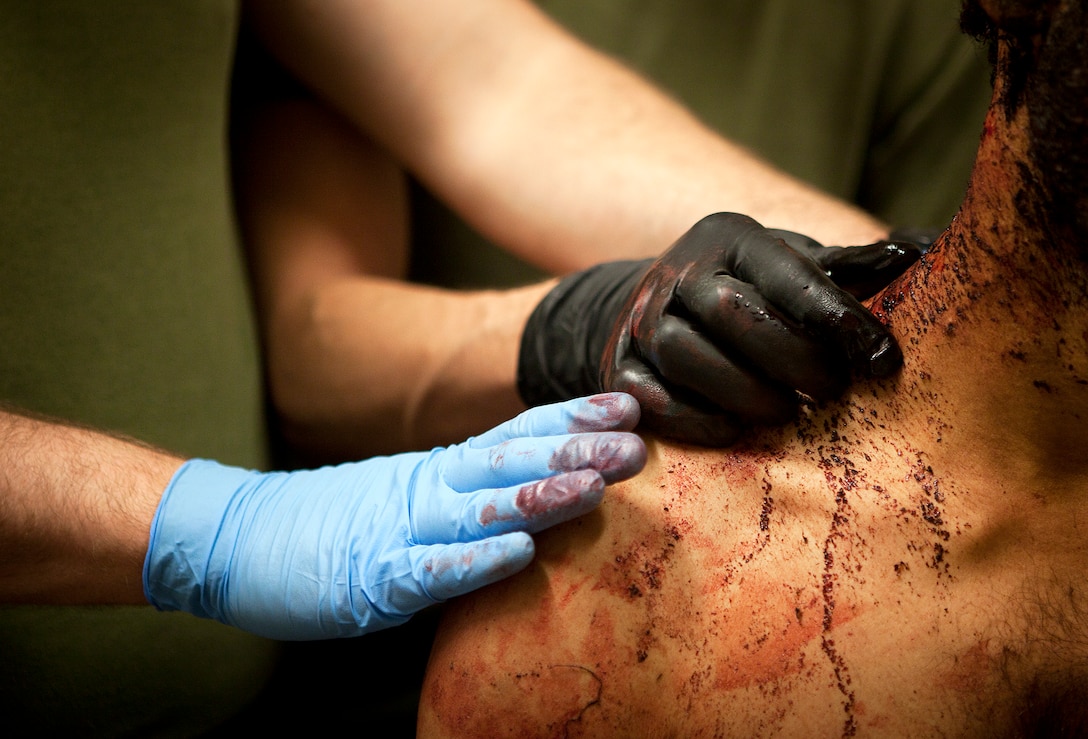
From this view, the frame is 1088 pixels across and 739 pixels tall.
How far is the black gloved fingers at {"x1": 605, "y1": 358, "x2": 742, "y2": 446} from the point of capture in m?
0.75

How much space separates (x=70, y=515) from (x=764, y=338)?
70 cm

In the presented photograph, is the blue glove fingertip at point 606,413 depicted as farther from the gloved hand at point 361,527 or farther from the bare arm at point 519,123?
the bare arm at point 519,123

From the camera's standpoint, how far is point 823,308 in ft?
2.25

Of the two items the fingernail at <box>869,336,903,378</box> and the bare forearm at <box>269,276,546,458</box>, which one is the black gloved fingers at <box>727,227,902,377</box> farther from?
the bare forearm at <box>269,276,546,458</box>

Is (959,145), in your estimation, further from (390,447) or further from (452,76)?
(390,447)

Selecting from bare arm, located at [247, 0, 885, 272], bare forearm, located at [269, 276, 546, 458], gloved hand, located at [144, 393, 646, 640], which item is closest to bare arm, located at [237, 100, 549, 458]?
bare forearm, located at [269, 276, 546, 458]

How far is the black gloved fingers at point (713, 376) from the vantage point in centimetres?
72

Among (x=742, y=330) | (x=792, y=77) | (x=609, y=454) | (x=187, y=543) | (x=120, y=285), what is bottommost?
(x=187, y=543)

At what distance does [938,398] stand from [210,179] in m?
1.05

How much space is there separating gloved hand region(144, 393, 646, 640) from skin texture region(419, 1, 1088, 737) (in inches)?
2.2

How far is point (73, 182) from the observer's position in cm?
107

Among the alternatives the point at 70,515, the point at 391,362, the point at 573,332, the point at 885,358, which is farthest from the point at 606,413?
the point at 391,362

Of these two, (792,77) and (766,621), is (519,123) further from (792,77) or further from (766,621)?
(766,621)

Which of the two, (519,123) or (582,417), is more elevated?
(519,123)
